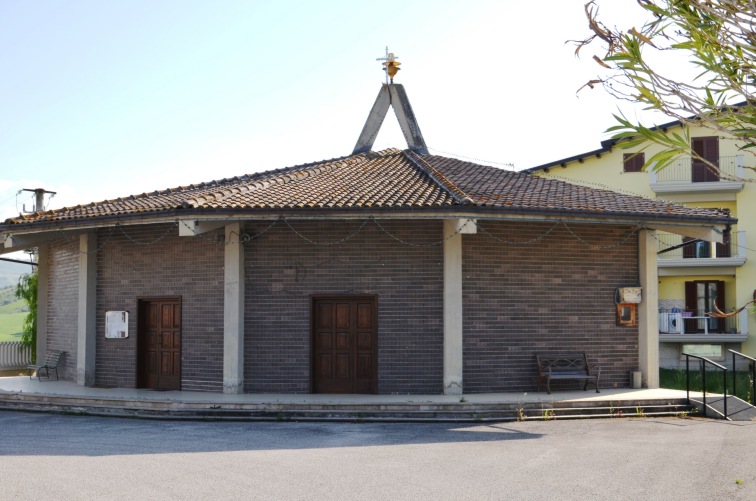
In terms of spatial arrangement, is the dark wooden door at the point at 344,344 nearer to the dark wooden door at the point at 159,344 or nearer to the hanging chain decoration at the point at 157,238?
the dark wooden door at the point at 159,344

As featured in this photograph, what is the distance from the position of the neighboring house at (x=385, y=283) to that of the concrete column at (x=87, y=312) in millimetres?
767

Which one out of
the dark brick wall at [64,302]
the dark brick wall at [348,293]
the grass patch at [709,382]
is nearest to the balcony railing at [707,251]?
the grass patch at [709,382]

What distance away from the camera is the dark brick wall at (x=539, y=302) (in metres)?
16.2

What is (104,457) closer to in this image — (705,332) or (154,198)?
(154,198)

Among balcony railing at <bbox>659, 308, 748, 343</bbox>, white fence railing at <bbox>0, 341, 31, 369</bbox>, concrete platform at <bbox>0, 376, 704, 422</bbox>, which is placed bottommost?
concrete platform at <bbox>0, 376, 704, 422</bbox>

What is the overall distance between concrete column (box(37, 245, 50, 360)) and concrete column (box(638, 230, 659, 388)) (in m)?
13.8

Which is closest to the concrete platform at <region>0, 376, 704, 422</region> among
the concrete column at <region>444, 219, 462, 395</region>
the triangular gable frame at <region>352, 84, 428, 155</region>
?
the concrete column at <region>444, 219, 462, 395</region>

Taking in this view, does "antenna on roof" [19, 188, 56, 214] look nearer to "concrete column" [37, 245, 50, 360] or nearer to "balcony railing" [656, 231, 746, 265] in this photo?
"concrete column" [37, 245, 50, 360]

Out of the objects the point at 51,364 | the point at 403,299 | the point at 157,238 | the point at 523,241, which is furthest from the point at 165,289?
the point at 523,241

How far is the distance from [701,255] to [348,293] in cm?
2112

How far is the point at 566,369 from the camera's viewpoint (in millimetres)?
16438

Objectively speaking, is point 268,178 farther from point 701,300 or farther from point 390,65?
point 701,300

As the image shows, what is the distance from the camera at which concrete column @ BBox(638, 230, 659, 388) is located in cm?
1709

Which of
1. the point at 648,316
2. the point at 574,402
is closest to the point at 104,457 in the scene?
the point at 574,402
